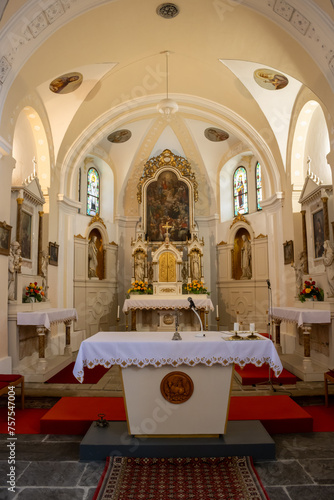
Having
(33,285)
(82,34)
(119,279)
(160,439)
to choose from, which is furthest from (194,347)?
(119,279)

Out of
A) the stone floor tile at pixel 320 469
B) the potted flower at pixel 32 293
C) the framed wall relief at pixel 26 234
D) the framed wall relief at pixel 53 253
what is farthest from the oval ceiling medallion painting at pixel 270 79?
the stone floor tile at pixel 320 469

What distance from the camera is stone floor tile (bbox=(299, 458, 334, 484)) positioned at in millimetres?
3711

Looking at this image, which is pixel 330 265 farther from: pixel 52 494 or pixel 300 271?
pixel 52 494

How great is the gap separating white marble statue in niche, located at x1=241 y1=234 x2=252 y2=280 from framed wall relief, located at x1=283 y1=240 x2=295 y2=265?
284cm

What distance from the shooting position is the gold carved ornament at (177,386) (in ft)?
14.4

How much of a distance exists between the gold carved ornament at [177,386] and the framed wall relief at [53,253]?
6.78 meters

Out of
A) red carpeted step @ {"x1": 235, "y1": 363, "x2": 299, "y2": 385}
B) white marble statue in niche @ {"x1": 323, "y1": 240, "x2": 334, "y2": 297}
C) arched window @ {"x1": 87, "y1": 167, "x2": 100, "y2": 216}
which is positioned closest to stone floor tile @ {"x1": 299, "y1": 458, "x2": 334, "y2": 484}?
red carpeted step @ {"x1": 235, "y1": 363, "x2": 299, "y2": 385}

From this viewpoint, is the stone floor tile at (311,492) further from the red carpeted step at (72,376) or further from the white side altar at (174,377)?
the red carpeted step at (72,376)

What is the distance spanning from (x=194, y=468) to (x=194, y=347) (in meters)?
1.20

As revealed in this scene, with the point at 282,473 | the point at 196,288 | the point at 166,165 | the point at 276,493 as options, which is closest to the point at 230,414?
the point at 282,473

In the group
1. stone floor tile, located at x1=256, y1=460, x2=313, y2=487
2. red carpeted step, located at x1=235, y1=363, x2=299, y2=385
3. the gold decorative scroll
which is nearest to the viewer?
stone floor tile, located at x1=256, y1=460, x2=313, y2=487

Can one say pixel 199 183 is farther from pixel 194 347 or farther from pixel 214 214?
pixel 194 347

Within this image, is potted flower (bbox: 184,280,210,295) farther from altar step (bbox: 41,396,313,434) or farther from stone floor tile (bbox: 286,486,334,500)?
stone floor tile (bbox: 286,486,334,500)

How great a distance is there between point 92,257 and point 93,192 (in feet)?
8.24
